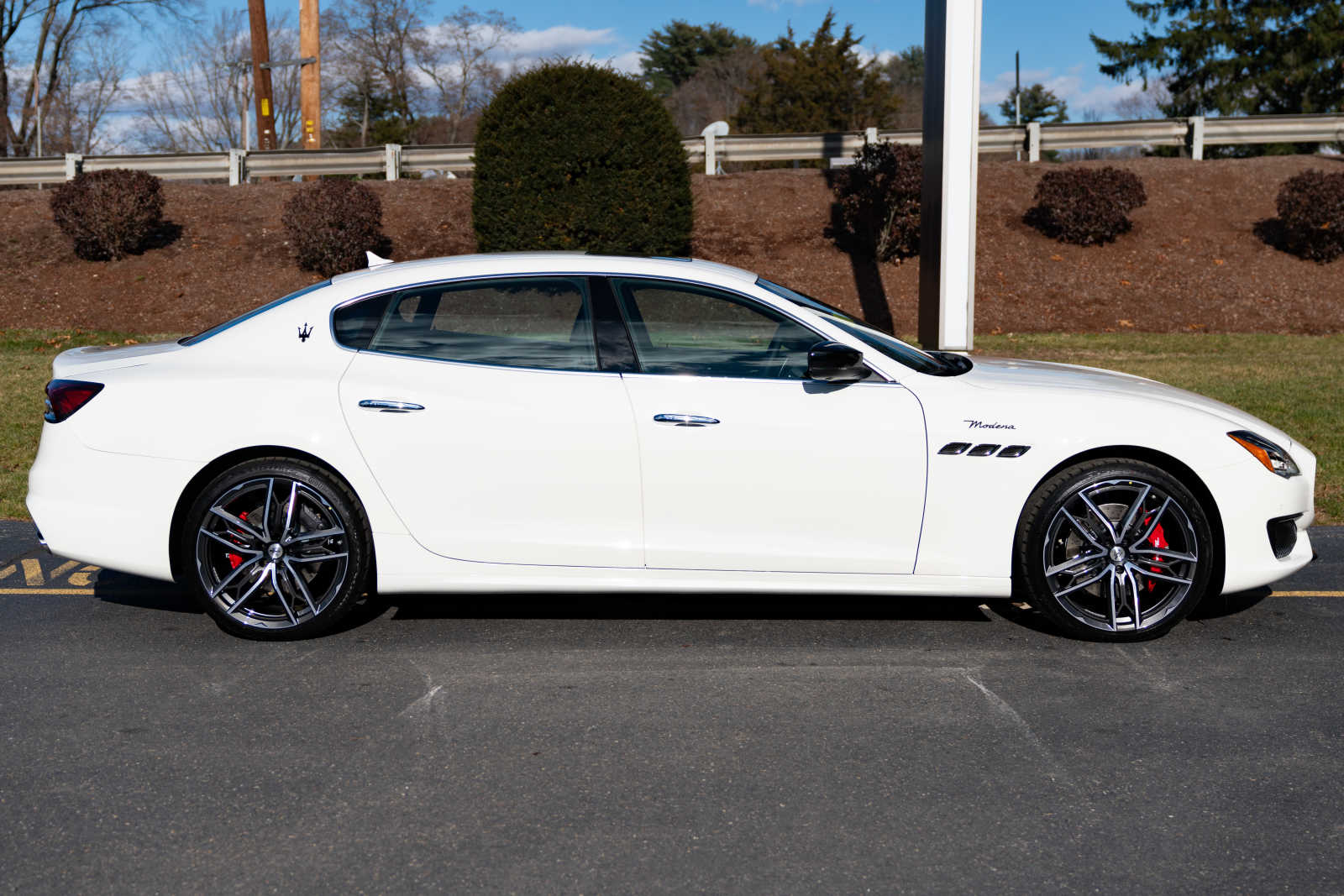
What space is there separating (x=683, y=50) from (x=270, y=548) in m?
73.1

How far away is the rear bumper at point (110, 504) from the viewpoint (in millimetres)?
5117

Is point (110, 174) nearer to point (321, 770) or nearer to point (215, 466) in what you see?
point (215, 466)

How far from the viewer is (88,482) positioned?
5.16m

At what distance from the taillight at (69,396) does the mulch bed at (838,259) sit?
47.5 feet

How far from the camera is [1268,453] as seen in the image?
5.11m

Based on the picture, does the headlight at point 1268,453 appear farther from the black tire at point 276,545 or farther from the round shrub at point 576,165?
the round shrub at point 576,165

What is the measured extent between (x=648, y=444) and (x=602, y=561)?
20.5 inches

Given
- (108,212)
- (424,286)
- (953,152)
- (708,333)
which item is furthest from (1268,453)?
(108,212)

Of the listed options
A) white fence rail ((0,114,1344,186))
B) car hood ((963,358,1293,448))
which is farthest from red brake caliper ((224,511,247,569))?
white fence rail ((0,114,1344,186))

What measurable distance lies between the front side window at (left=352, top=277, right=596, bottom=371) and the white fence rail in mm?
20872

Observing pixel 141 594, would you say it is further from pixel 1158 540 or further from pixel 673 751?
pixel 1158 540

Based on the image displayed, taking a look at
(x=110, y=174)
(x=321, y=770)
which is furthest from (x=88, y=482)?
(x=110, y=174)

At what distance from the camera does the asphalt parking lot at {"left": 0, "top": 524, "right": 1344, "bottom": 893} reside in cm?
329

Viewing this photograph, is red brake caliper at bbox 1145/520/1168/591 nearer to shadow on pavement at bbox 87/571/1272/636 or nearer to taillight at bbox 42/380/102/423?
shadow on pavement at bbox 87/571/1272/636
